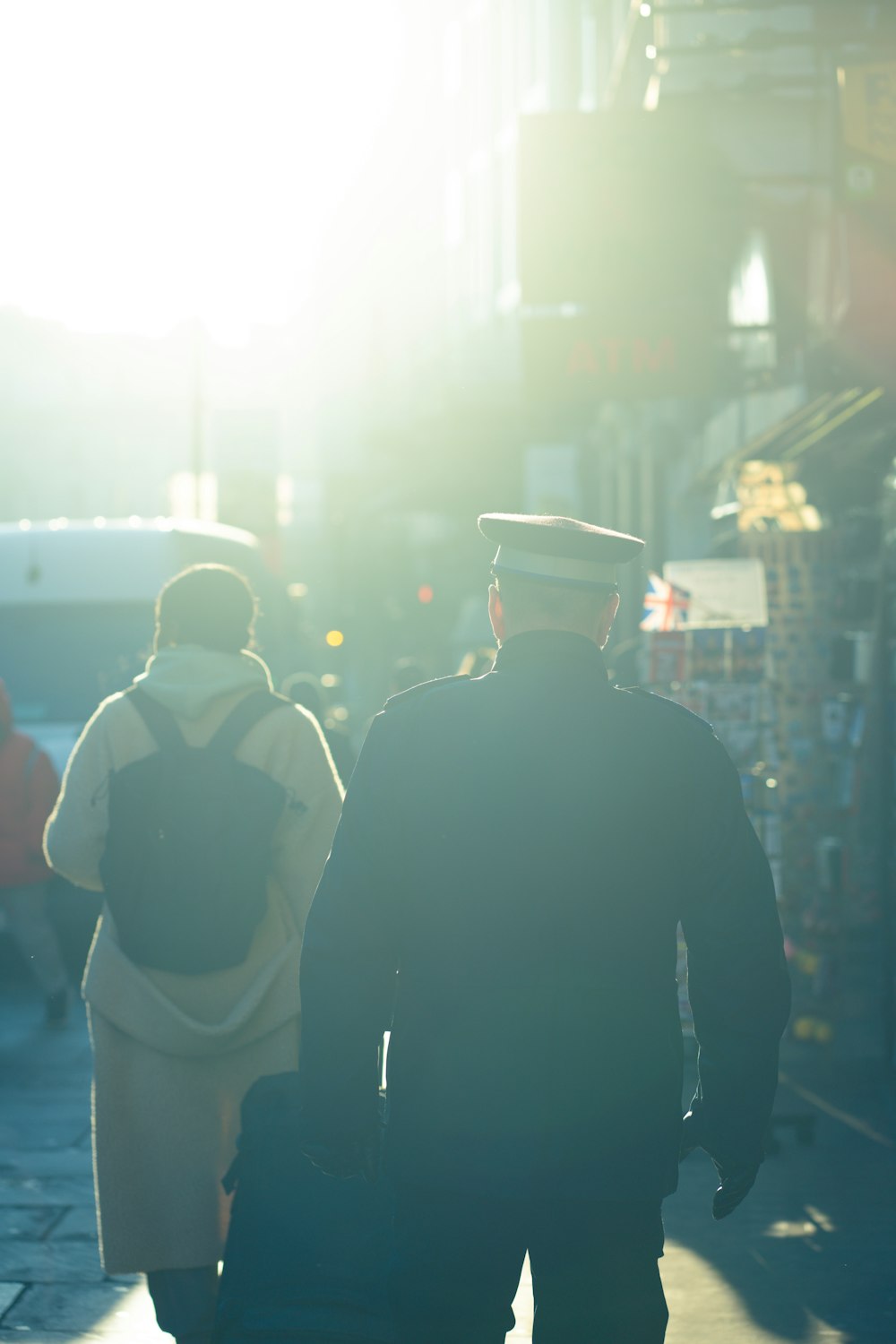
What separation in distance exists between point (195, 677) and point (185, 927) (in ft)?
1.97

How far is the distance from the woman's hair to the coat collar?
1.61m

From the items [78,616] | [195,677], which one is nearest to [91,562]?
[78,616]

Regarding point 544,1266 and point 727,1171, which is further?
point 727,1171

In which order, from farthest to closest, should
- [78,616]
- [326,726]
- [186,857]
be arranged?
[78,616]
[326,726]
[186,857]

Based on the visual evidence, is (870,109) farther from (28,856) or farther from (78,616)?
(78,616)

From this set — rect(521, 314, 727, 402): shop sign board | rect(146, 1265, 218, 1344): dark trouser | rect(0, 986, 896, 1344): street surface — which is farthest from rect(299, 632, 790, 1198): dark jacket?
rect(521, 314, 727, 402): shop sign board

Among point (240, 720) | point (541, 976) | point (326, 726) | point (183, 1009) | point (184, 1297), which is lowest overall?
point (184, 1297)

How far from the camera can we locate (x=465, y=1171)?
103 inches

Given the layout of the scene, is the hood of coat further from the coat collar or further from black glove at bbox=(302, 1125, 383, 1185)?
black glove at bbox=(302, 1125, 383, 1185)

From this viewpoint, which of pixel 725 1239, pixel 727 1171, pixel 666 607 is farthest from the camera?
pixel 666 607

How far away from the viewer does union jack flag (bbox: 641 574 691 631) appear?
7363mm

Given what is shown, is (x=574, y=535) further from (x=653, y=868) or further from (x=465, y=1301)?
(x=465, y=1301)

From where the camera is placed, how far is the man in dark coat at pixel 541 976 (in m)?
2.61

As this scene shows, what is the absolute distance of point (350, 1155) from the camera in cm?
271
